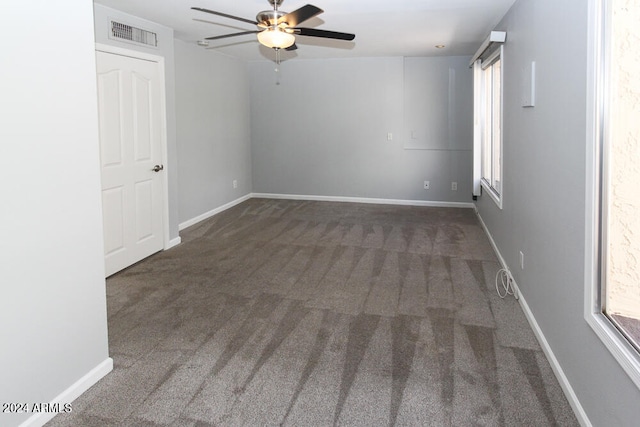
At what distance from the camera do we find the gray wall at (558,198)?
1989 millimetres

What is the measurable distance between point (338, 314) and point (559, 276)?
1452 millimetres

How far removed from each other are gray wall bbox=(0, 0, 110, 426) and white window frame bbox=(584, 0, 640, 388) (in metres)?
2.28

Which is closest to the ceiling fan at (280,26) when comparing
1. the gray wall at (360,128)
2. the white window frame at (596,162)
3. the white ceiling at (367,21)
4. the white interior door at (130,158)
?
the white ceiling at (367,21)

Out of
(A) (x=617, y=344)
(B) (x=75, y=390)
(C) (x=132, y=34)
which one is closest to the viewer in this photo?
(A) (x=617, y=344)

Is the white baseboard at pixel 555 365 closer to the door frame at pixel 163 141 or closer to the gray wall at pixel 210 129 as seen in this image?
the door frame at pixel 163 141

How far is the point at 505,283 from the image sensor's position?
13.3 feet

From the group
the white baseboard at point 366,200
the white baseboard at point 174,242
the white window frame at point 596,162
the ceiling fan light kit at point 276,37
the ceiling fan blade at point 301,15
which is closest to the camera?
the white window frame at point 596,162

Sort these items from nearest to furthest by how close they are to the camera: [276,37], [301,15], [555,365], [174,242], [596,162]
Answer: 1. [596,162]
2. [555,365]
3. [301,15]
4. [276,37]
5. [174,242]

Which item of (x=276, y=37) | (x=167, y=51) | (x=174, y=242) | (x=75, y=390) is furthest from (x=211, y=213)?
(x=75, y=390)

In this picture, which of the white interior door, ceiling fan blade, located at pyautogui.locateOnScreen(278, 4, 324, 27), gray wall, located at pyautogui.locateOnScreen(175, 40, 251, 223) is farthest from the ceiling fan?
gray wall, located at pyautogui.locateOnScreen(175, 40, 251, 223)

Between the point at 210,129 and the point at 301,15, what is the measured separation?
3.72 meters

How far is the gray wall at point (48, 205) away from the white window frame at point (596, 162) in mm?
2276

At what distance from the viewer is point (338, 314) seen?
11.1 feet

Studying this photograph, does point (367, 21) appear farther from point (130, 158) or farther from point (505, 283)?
point (505, 283)
